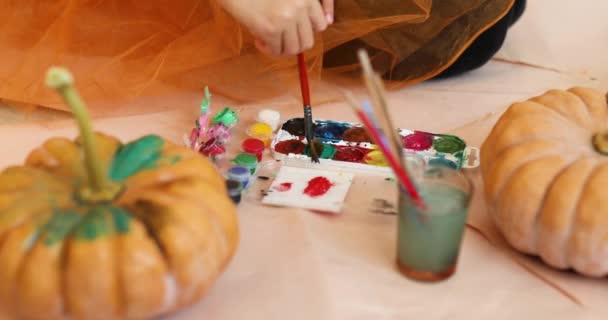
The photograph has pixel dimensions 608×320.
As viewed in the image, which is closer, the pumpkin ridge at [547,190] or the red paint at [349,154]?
the pumpkin ridge at [547,190]

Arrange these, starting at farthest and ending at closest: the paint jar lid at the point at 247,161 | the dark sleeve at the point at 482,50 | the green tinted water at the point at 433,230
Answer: the dark sleeve at the point at 482,50 < the paint jar lid at the point at 247,161 < the green tinted water at the point at 433,230

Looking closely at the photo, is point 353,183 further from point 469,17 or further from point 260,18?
point 469,17

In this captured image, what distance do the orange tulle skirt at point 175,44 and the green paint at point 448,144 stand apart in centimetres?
20

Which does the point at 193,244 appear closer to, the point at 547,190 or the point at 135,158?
the point at 135,158

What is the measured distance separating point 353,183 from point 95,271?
38 centimetres

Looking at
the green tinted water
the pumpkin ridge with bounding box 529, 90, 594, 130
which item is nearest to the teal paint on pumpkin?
the green tinted water

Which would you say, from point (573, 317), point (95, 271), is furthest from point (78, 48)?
point (573, 317)

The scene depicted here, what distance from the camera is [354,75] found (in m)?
1.17

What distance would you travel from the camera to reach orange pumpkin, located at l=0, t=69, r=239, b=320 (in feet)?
1.81

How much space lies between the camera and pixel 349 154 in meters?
0.90

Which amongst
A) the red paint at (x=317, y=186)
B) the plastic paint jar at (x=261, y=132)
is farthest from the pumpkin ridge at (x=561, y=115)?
the plastic paint jar at (x=261, y=132)

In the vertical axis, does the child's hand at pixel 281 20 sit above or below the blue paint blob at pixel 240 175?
above

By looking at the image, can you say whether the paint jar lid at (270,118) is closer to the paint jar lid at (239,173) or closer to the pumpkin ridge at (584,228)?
the paint jar lid at (239,173)

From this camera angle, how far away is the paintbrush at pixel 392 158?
1.96ft
